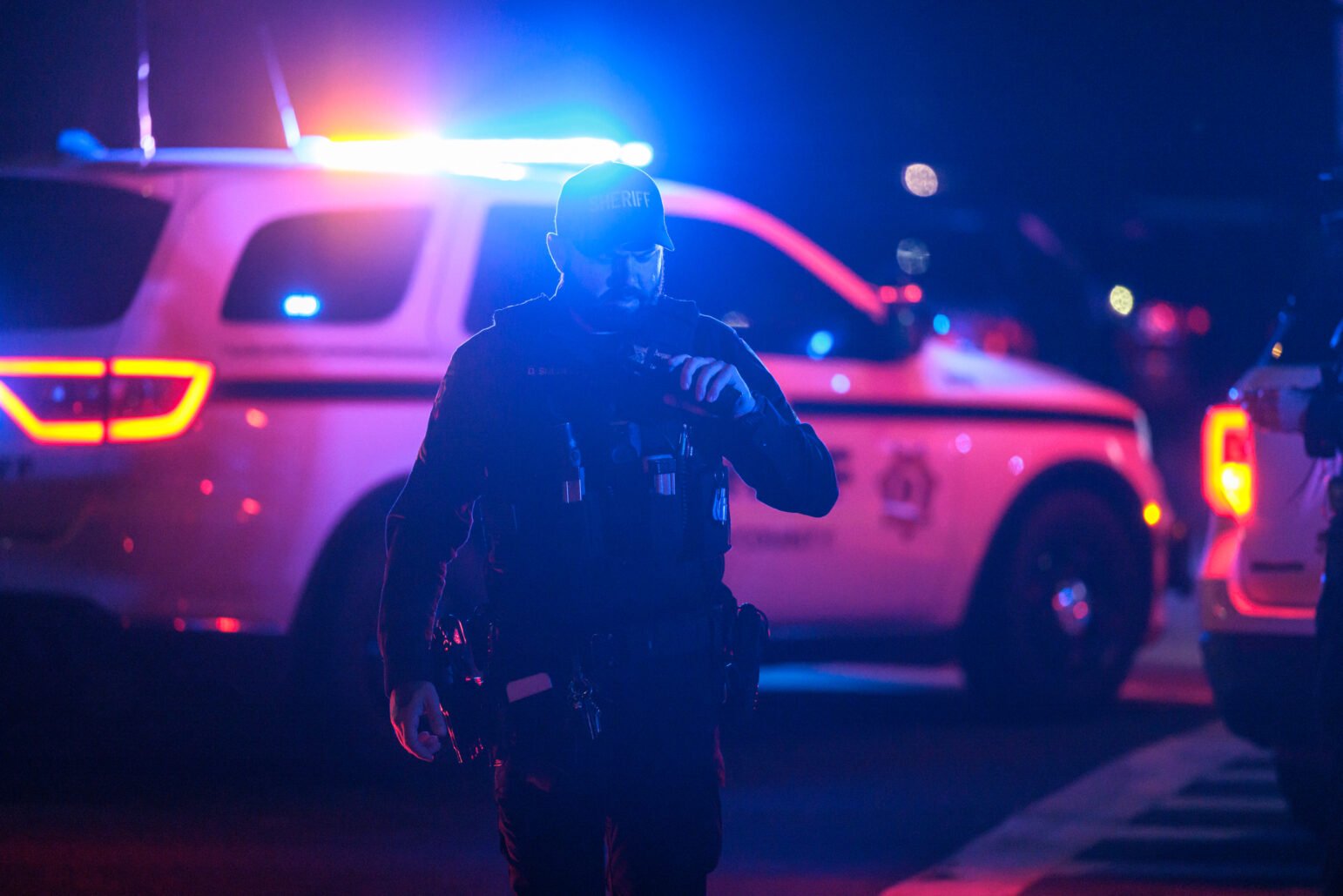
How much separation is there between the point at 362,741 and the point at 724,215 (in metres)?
2.33

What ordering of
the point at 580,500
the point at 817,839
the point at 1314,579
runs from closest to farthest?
the point at 580,500
the point at 1314,579
the point at 817,839

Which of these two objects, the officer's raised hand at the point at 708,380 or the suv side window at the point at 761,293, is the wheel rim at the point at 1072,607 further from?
the officer's raised hand at the point at 708,380

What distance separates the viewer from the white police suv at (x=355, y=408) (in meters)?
6.05

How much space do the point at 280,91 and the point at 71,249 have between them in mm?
2273

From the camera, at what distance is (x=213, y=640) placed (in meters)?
6.17

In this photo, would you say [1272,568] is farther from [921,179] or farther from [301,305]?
[921,179]

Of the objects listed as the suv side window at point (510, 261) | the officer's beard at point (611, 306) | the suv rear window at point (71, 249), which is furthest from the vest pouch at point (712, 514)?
the suv side window at point (510, 261)

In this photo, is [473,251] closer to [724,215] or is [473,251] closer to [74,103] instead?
[724,215]

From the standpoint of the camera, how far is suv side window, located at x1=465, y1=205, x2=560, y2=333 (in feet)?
22.4

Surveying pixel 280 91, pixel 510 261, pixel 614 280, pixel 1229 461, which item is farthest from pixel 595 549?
pixel 280 91

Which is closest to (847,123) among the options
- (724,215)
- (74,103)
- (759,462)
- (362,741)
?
(74,103)

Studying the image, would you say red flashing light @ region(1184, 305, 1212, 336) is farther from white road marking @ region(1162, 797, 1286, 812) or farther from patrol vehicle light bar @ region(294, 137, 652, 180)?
white road marking @ region(1162, 797, 1286, 812)

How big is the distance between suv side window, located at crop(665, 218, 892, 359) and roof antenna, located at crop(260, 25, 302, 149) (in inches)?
57.9

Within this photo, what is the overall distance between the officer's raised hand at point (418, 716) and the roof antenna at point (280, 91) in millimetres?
4717
